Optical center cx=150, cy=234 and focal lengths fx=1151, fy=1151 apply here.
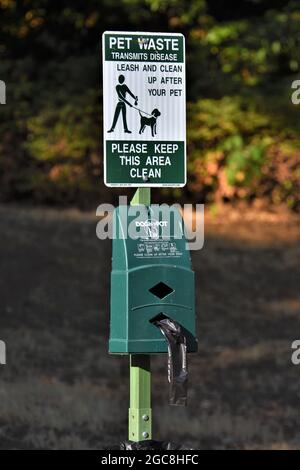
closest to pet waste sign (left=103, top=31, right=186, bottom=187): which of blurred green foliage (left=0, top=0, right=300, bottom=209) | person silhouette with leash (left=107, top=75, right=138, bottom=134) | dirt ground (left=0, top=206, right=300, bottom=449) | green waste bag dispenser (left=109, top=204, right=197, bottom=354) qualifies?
person silhouette with leash (left=107, top=75, right=138, bottom=134)

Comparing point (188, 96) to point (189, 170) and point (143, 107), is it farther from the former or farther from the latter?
point (143, 107)

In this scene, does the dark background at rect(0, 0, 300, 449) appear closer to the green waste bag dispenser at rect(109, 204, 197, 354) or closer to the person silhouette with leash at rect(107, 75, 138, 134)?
the green waste bag dispenser at rect(109, 204, 197, 354)

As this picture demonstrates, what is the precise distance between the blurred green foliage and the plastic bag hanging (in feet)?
39.6

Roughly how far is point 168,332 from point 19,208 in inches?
505

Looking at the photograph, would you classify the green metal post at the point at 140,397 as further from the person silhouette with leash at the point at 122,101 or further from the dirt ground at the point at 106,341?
the dirt ground at the point at 106,341

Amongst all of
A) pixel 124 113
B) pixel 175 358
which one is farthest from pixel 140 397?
pixel 124 113

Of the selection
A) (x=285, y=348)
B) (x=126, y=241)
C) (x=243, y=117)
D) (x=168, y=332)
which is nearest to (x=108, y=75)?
(x=126, y=241)

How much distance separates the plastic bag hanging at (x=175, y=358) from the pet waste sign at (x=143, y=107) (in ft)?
2.13

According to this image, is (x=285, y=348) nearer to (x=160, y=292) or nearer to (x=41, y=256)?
(x=41, y=256)

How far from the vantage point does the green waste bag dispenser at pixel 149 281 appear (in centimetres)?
517

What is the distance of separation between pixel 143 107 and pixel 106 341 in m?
8.26

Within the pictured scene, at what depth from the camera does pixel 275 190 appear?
704 inches

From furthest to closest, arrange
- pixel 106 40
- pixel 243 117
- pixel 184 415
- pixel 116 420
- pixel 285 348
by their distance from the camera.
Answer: pixel 243 117, pixel 285 348, pixel 184 415, pixel 116 420, pixel 106 40

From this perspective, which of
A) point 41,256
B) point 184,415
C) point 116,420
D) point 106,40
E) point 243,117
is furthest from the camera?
point 243,117
